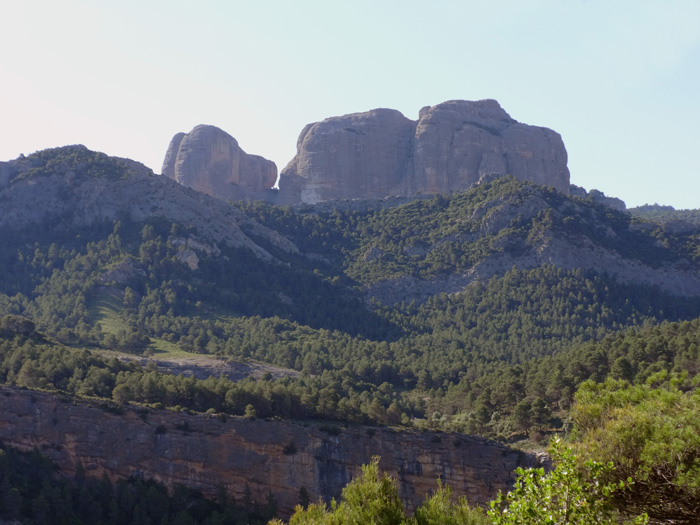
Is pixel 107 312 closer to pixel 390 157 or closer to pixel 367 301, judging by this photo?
pixel 367 301

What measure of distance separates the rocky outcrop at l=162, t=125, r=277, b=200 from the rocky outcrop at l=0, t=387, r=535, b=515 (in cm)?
9509

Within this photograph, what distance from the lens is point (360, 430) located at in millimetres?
46094

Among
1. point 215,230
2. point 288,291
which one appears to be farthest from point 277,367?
point 215,230

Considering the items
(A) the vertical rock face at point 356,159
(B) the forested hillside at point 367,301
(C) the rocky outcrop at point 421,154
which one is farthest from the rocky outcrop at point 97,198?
(C) the rocky outcrop at point 421,154

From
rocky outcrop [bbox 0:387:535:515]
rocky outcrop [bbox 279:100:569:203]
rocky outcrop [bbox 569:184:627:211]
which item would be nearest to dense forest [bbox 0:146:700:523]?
rocky outcrop [bbox 0:387:535:515]

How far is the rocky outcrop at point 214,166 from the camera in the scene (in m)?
140

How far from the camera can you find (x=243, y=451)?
45.1m

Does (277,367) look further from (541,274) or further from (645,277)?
(645,277)

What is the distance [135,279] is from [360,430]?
47.2 meters

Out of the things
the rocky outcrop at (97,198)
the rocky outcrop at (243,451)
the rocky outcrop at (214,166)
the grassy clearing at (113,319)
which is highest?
the rocky outcrop at (214,166)

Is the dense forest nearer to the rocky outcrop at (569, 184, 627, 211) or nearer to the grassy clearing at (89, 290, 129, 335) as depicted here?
the grassy clearing at (89, 290, 129, 335)

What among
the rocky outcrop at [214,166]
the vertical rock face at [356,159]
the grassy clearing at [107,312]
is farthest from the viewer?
the rocky outcrop at [214,166]

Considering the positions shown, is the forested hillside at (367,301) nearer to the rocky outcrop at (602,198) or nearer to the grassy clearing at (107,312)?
the grassy clearing at (107,312)

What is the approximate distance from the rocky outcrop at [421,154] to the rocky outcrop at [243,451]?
8931 cm
